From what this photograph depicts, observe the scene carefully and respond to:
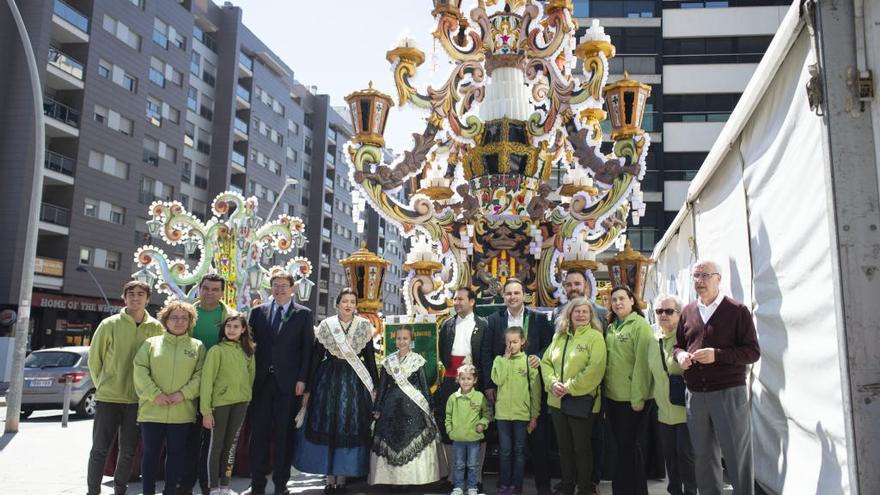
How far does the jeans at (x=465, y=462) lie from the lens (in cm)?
642

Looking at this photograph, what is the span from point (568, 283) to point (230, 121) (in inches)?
1689

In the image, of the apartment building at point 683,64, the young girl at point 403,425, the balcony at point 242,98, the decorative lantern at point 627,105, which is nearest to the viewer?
the young girl at point 403,425

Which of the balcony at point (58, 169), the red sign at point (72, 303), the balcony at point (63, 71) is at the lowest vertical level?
the red sign at point (72, 303)

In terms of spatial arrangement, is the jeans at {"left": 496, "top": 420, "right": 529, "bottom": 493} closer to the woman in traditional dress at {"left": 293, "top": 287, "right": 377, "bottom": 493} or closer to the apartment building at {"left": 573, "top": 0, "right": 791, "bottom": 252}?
the woman in traditional dress at {"left": 293, "top": 287, "right": 377, "bottom": 493}

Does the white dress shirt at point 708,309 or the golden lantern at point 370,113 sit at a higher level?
the golden lantern at point 370,113

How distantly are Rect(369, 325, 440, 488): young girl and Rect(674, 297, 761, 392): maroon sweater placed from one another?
2.67m

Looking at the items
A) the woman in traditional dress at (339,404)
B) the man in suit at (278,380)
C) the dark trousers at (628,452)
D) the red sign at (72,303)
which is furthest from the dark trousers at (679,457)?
the red sign at (72,303)

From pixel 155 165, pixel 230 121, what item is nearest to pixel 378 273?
pixel 155 165

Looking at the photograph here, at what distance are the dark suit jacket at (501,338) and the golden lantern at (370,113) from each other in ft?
11.3

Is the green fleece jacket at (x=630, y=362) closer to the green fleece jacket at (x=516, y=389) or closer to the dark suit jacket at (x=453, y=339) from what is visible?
the green fleece jacket at (x=516, y=389)

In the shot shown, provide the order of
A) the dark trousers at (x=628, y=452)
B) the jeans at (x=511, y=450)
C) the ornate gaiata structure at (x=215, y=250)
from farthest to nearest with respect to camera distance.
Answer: the ornate gaiata structure at (x=215, y=250) < the jeans at (x=511, y=450) < the dark trousers at (x=628, y=452)

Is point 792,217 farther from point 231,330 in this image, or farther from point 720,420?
point 231,330

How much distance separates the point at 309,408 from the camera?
6742mm

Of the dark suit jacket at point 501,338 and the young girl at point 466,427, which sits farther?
the dark suit jacket at point 501,338
